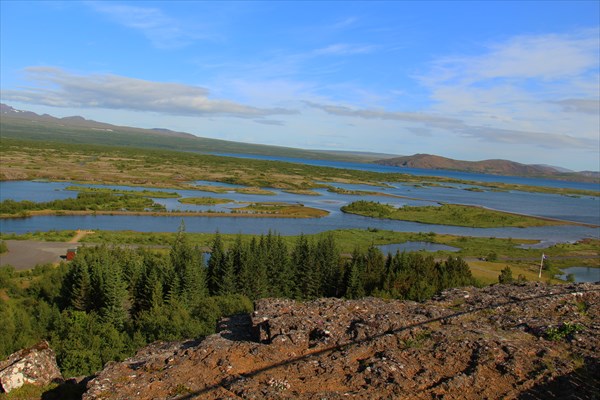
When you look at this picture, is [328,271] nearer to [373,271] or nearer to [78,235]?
[373,271]

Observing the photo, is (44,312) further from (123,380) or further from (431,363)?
(431,363)

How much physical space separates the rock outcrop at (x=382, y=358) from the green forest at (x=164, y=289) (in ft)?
20.9

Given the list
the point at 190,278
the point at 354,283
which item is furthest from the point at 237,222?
the point at 190,278

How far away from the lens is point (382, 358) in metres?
9.09

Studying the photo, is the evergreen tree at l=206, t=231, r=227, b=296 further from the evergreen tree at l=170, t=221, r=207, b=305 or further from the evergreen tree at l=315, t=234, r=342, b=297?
the evergreen tree at l=315, t=234, r=342, b=297

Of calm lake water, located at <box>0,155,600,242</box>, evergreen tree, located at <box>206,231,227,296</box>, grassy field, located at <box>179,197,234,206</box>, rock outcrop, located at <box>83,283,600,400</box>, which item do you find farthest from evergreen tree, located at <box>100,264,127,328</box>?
grassy field, located at <box>179,197,234,206</box>

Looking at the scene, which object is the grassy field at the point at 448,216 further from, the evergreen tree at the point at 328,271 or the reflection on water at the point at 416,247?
the evergreen tree at the point at 328,271

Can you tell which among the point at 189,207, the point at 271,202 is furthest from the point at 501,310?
the point at 271,202

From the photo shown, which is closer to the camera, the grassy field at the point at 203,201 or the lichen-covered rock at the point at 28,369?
the lichen-covered rock at the point at 28,369

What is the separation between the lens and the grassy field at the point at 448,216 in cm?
6650

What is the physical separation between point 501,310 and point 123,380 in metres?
9.19

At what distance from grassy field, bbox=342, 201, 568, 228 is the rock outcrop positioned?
55887 mm

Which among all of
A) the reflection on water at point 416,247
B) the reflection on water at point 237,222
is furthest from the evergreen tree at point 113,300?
the reflection on water at point 416,247

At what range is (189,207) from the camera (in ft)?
212
